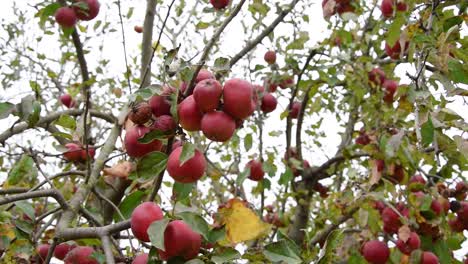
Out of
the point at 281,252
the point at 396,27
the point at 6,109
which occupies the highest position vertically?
the point at 396,27

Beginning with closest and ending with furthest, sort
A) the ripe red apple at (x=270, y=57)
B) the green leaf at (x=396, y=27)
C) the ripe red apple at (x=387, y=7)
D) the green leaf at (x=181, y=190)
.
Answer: the green leaf at (x=181, y=190), the green leaf at (x=396, y=27), the ripe red apple at (x=387, y=7), the ripe red apple at (x=270, y=57)

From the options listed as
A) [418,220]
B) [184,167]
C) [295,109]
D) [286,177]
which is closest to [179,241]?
[184,167]

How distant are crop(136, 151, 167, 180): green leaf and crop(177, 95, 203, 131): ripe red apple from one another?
3.0 inches

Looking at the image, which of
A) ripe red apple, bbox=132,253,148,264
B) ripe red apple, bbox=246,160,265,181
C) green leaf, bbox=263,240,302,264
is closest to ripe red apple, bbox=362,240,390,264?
ripe red apple, bbox=246,160,265,181

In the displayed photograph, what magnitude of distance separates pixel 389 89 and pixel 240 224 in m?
2.26

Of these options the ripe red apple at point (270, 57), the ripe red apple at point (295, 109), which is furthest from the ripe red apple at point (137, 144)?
the ripe red apple at point (295, 109)

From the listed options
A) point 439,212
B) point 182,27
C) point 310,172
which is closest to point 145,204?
point 439,212

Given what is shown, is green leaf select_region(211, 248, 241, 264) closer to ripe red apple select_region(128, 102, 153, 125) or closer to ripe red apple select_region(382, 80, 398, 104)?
ripe red apple select_region(128, 102, 153, 125)

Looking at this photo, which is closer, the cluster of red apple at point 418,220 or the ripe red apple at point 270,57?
the cluster of red apple at point 418,220

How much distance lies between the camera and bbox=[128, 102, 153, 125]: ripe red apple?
3.13 feet

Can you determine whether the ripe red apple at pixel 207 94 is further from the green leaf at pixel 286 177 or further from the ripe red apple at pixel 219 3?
the green leaf at pixel 286 177

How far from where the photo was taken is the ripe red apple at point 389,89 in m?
2.98

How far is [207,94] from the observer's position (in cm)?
87

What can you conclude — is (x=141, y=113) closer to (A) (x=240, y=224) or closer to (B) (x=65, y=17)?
(A) (x=240, y=224)
